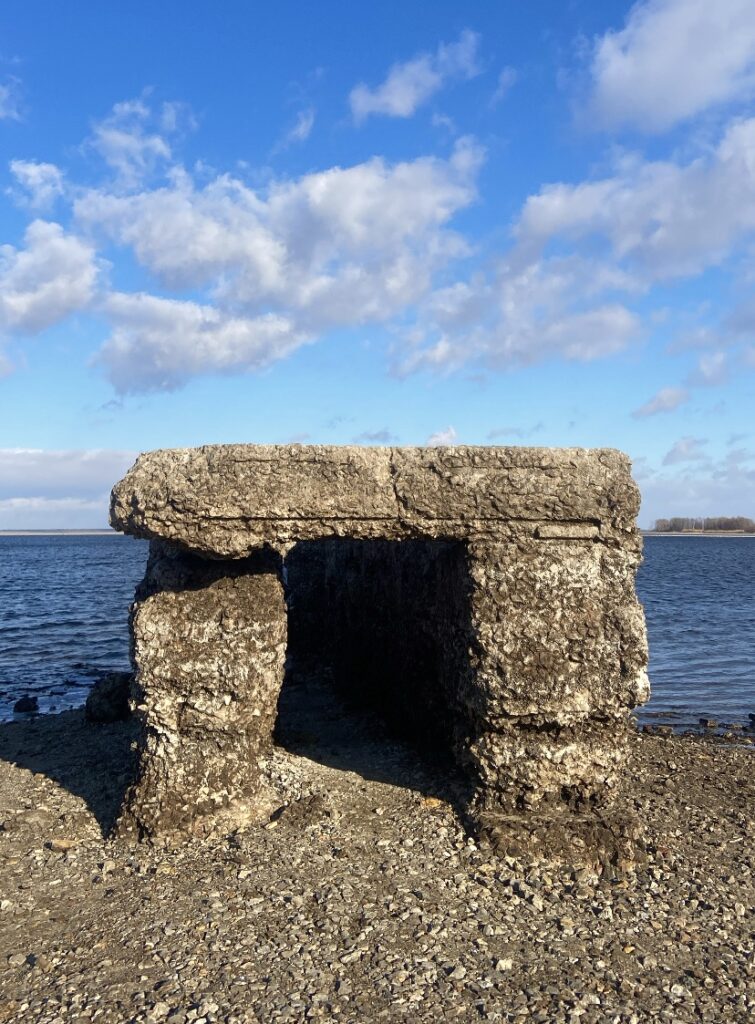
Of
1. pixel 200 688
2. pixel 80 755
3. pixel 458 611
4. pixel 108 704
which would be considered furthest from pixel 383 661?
pixel 108 704

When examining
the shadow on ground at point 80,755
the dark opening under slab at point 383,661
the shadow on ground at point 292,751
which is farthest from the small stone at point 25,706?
the dark opening under slab at point 383,661

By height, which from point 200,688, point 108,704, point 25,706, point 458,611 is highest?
point 458,611

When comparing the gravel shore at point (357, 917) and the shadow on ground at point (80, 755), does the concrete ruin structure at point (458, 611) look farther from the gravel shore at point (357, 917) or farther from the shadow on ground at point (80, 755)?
the shadow on ground at point (80, 755)

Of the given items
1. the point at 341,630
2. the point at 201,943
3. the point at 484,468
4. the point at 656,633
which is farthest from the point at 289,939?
the point at 656,633

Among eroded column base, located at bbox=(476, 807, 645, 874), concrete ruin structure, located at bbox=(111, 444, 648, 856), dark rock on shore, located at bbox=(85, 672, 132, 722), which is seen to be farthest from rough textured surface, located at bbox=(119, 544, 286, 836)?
dark rock on shore, located at bbox=(85, 672, 132, 722)

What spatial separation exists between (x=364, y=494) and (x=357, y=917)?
3.43 m

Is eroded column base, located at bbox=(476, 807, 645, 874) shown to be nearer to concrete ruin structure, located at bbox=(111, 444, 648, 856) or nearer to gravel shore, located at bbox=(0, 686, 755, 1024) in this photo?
concrete ruin structure, located at bbox=(111, 444, 648, 856)

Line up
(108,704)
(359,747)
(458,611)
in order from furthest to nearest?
1. (108,704)
2. (359,747)
3. (458,611)

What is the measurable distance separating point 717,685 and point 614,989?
14048 mm

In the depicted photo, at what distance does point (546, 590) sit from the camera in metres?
7.50

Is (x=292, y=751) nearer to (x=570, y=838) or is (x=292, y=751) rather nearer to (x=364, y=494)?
(x=570, y=838)

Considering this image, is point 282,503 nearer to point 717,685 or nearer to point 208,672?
point 208,672

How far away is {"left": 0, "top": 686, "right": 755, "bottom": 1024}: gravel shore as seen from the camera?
17.1ft

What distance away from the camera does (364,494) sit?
7219 mm
